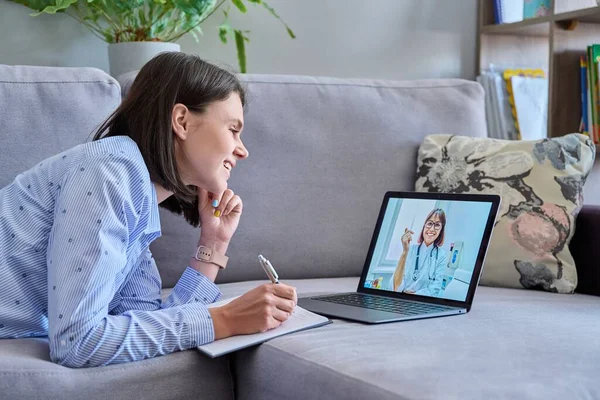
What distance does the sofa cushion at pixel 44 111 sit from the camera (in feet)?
5.10

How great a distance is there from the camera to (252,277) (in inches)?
73.4

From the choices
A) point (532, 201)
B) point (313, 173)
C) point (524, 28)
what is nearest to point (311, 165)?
point (313, 173)

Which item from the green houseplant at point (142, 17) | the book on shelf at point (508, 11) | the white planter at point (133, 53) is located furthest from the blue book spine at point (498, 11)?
the white planter at point (133, 53)

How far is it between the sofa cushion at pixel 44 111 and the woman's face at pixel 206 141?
1.19 feet

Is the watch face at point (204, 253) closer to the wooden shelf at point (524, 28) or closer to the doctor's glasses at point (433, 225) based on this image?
the doctor's glasses at point (433, 225)

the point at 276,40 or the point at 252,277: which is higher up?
the point at 276,40

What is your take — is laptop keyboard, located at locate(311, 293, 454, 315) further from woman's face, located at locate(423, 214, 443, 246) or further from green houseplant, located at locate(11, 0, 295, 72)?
green houseplant, located at locate(11, 0, 295, 72)

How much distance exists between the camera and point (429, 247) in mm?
1556

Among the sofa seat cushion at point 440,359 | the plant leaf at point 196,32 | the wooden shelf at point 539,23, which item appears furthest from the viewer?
the wooden shelf at point 539,23

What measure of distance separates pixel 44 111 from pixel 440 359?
3.24 feet

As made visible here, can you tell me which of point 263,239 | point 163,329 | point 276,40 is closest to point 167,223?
point 263,239

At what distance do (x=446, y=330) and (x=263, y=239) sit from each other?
0.70 meters

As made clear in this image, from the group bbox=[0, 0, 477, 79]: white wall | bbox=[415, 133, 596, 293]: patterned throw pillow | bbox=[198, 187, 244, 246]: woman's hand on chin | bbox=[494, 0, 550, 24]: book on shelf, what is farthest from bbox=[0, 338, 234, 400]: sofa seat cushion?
bbox=[494, 0, 550, 24]: book on shelf

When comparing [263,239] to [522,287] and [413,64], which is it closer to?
[522,287]
